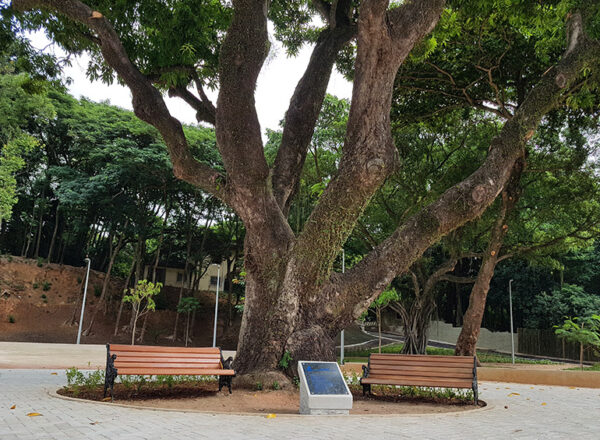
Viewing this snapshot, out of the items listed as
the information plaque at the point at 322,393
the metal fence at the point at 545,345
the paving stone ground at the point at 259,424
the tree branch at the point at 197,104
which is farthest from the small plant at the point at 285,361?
the metal fence at the point at 545,345

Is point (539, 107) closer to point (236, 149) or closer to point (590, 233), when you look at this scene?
point (236, 149)

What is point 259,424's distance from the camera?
215 inches

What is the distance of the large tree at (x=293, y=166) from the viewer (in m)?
7.80

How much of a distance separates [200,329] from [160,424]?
Answer: 3737 cm

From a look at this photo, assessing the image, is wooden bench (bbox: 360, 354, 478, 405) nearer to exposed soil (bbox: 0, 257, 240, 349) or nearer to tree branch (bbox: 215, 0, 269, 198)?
tree branch (bbox: 215, 0, 269, 198)

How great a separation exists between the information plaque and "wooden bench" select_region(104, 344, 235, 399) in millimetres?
1448

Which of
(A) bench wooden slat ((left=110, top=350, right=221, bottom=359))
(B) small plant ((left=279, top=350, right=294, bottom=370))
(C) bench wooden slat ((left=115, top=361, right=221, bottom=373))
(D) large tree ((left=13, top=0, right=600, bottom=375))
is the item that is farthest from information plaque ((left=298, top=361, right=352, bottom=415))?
(A) bench wooden slat ((left=110, top=350, right=221, bottom=359))

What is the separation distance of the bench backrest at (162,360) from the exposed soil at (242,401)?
1.40 ft

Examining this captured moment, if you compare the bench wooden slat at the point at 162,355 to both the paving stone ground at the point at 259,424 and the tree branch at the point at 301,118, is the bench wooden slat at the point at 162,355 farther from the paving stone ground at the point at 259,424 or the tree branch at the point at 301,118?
the tree branch at the point at 301,118

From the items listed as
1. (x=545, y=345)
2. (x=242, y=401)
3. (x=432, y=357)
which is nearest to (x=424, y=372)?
(x=432, y=357)

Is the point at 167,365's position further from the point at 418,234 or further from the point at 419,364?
the point at 418,234

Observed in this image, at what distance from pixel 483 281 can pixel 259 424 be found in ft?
36.8

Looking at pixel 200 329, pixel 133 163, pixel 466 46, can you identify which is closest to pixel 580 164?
pixel 466 46

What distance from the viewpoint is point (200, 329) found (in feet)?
136
